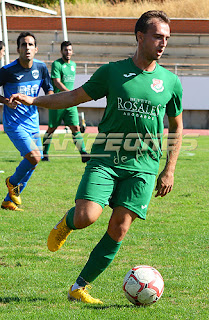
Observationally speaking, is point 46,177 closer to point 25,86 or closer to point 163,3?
point 25,86

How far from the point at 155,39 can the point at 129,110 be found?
54 cm

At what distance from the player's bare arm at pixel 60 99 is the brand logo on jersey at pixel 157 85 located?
487 millimetres

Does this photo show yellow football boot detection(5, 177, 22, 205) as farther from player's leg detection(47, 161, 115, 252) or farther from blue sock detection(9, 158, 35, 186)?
player's leg detection(47, 161, 115, 252)

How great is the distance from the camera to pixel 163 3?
131 feet

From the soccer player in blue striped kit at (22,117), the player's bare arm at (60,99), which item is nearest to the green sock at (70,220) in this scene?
the player's bare arm at (60,99)

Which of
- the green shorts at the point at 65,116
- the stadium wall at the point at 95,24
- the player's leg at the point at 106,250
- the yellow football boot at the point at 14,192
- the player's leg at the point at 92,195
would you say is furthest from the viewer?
the stadium wall at the point at 95,24

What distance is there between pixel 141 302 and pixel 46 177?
6.48 metres

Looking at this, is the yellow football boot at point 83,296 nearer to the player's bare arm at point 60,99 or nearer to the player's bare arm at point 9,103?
the player's bare arm at point 60,99

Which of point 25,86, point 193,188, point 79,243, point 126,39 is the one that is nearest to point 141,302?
point 79,243

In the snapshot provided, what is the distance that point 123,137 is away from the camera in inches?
154

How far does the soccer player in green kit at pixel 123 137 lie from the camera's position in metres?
3.85

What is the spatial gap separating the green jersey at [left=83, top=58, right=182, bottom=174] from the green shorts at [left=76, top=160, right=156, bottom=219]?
2.4 inches

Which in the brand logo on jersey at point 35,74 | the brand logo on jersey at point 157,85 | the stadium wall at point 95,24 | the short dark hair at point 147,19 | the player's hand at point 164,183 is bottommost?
the stadium wall at point 95,24

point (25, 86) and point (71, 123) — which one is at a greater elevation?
point (25, 86)
